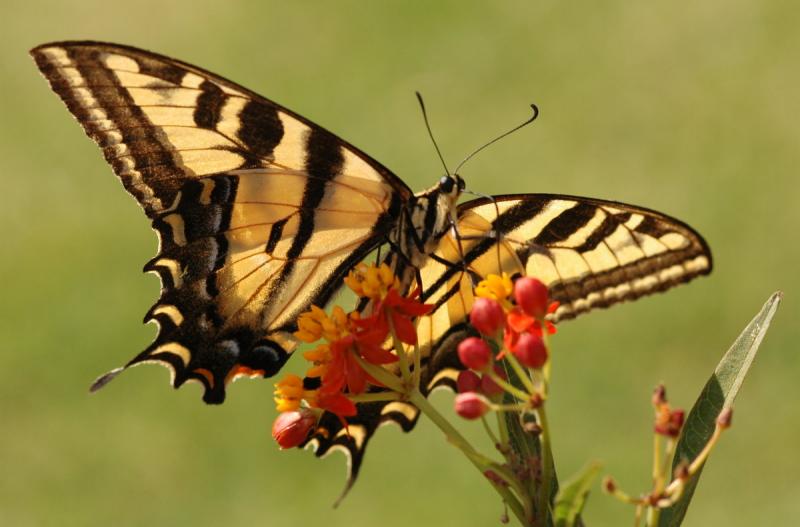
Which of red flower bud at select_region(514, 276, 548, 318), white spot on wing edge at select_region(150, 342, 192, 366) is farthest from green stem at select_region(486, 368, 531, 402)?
white spot on wing edge at select_region(150, 342, 192, 366)

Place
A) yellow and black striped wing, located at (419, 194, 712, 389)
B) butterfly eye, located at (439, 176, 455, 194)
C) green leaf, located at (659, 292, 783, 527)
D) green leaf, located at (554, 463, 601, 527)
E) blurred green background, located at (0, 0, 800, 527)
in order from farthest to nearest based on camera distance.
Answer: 1. blurred green background, located at (0, 0, 800, 527)
2. butterfly eye, located at (439, 176, 455, 194)
3. yellow and black striped wing, located at (419, 194, 712, 389)
4. green leaf, located at (659, 292, 783, 527)
5. green leaf, located at (554, 463, 601, 527)

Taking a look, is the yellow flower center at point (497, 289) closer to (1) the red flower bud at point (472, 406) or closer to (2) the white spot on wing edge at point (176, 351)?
(1) the red flower bud at point (472, 406)

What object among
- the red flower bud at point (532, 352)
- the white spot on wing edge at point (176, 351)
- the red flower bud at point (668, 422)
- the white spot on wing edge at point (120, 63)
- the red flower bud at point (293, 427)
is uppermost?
the white spot on wing edge at point (120, 63)

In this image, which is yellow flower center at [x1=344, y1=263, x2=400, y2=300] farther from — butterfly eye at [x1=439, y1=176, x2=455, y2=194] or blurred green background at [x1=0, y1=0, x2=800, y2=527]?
blurred green background at [x1=0, y1=0, x2=800, y2=527]

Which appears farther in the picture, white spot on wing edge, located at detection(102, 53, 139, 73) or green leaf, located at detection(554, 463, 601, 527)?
white spot on wing edge, located at detection(102, 53, 139, 73)

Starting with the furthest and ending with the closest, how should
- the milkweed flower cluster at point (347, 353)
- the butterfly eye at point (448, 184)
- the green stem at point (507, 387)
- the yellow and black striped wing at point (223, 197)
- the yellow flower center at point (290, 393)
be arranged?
the yellow and black striped wing at point (223, 197) → the butterfly eye at point (448, 184) → the yellow flower center at point (290, 393) → the milkweed flower cluster at point (347, 353) → the green stem at point (507, 387)

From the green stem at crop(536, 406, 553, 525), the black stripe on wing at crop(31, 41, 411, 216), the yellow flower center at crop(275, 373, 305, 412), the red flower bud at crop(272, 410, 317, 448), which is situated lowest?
the red flower bud at crop(272, 410, 317, 448)

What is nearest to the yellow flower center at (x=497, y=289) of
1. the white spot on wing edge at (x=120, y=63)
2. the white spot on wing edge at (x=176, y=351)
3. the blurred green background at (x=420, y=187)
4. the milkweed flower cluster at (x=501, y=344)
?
the milkweed flower cluster at (x=501, y=344)
